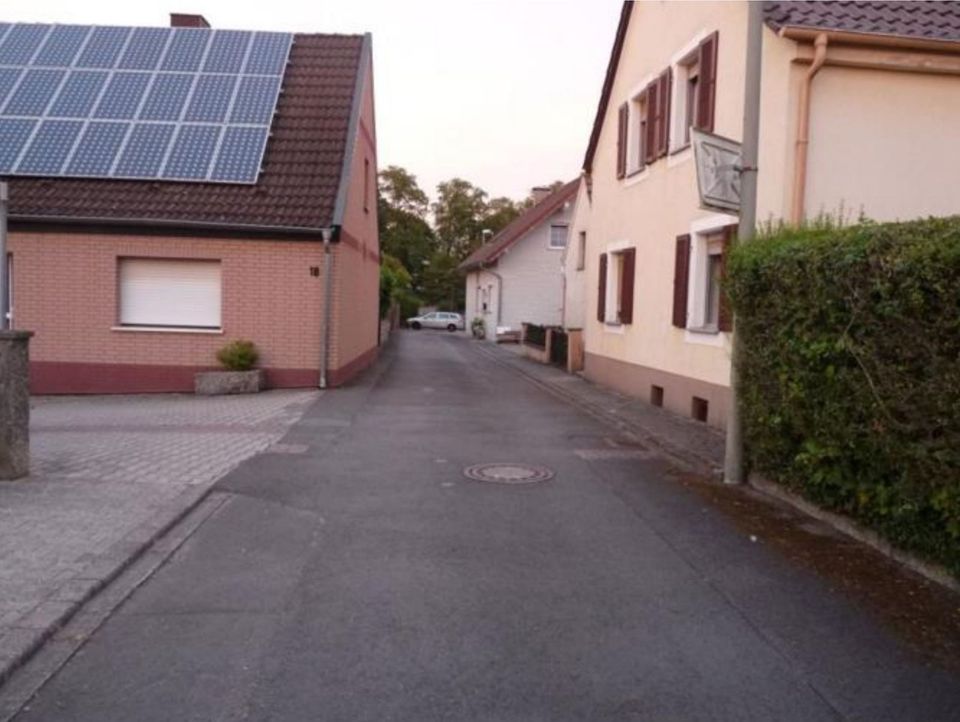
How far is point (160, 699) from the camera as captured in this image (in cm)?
420

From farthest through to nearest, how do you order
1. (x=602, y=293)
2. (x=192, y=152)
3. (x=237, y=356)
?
(x=602, y=293) → (x=192, y=152) → (x=237, y=356)

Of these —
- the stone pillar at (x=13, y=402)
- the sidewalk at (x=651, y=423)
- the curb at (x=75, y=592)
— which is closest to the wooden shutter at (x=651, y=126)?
the sidewalk at (x=651, y=423)

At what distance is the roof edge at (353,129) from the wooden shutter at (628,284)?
17.9 ft

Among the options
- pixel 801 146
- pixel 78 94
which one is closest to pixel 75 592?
pixel 801 146

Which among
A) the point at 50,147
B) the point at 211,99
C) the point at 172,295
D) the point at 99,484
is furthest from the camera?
the point at 211,99

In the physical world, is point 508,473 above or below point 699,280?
below

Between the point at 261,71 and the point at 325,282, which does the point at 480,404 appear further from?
the point at 261,71

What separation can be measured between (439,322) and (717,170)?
54996mm

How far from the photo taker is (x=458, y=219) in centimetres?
9675

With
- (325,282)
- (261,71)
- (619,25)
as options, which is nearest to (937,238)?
(325,282)

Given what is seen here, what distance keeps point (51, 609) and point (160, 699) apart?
131 centimetres

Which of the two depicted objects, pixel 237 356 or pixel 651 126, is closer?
pixel 651 126

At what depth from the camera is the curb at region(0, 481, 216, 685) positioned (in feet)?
15.0

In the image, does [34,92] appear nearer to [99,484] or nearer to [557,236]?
[99,484]
